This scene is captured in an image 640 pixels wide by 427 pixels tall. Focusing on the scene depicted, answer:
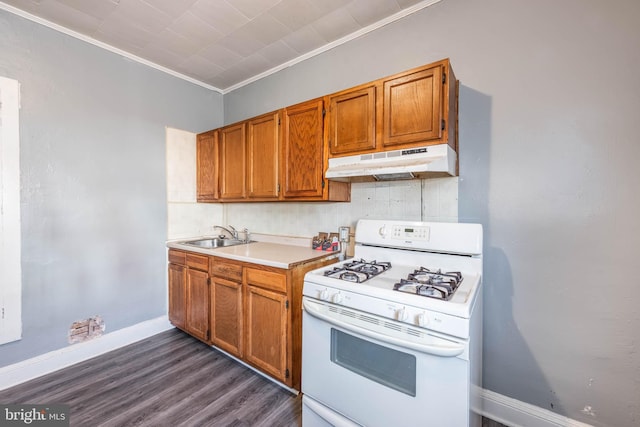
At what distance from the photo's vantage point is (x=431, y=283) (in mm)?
1353

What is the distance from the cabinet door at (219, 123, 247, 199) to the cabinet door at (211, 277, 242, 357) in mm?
876

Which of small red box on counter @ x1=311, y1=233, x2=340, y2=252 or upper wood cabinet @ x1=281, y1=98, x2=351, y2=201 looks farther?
small red box on counter @ x1=311, y1=233, x2=340, y2=252

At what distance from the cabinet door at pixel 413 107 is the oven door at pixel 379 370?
1.06 metres

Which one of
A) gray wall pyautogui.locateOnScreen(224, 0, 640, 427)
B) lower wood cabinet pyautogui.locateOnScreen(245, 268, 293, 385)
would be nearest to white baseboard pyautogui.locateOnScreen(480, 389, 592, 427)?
gray wall pyautogui.locateOnScreen(224, 0, 640, 427)

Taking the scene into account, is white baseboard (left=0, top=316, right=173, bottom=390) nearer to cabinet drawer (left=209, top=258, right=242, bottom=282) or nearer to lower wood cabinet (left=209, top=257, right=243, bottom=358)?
lower wood cabinet (left=209, top=257, right=243, bottom=358)

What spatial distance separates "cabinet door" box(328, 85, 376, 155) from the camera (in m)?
1.76

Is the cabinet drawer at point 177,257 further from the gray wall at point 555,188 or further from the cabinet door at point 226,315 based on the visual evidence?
the gray wall at point 555,188

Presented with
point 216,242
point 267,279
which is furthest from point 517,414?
point 216,242

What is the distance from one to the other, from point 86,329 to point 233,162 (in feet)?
6.27

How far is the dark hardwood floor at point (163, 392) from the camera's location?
166 cm

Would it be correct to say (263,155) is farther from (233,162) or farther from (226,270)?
(226,270)

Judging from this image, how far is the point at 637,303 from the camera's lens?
1312mm

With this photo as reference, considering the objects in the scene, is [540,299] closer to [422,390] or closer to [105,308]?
[422,390]

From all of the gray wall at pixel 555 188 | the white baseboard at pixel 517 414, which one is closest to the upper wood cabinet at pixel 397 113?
the gray wall at pixel 555 188
